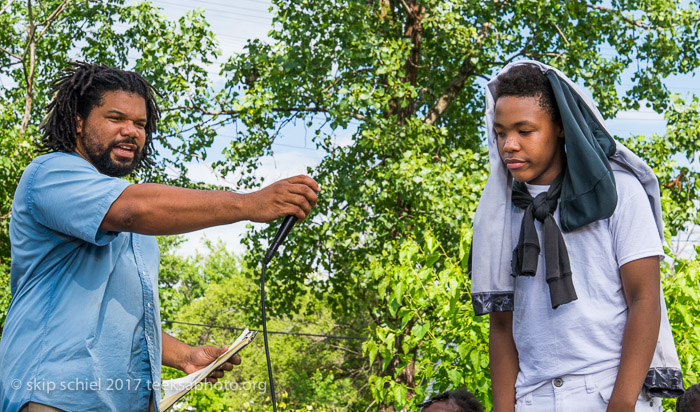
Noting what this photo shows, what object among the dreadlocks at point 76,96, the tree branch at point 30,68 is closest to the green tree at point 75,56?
the tree branch at point 30,68

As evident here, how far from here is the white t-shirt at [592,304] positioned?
1940 mm

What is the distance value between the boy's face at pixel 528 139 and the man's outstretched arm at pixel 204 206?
0.59 metres

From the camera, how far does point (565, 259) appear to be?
2002 mm

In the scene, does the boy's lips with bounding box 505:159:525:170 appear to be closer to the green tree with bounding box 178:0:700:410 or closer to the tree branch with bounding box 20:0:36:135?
the green tree with bounding box 178:0:700:410

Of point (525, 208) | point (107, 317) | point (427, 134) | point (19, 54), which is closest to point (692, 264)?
point (525, 208)

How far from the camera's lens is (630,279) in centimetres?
193

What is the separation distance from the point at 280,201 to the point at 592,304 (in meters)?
0.85

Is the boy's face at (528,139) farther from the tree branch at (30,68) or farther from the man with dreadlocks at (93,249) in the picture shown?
the tree branch at (30,68)

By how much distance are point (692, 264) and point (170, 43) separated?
344 inches

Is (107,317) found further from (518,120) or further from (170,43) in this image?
(170,43)

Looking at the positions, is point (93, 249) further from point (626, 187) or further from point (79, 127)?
point (626, 187)

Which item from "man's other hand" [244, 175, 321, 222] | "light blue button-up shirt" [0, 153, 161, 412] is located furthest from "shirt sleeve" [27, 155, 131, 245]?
"man's other hand" [244, 175, 321, 222]

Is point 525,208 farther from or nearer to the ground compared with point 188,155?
nearer to the ground

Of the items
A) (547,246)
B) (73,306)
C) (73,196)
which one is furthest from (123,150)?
(547,246)
